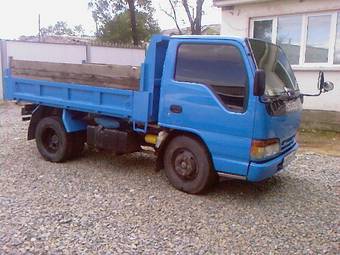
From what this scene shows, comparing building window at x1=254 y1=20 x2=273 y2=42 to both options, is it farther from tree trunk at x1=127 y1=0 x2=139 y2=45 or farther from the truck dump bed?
tree trunk at x1=127 y1=0 x2=139 y2=45

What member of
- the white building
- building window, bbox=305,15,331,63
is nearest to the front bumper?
the white building

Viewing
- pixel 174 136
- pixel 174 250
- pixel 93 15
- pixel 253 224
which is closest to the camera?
pixel 174 250

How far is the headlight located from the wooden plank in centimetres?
182

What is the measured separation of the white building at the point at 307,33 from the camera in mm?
9148

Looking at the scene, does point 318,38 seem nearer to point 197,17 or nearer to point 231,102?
point 231,102

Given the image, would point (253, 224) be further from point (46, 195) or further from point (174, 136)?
point (46, 195)

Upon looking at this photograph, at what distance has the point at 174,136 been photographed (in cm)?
525

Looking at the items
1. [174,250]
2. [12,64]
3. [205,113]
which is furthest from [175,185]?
[12,64]

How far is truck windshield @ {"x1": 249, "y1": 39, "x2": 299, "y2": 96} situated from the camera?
471 cm

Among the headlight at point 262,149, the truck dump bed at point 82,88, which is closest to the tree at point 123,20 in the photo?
the truck dump bed at point 82,88

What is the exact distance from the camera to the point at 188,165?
511cm

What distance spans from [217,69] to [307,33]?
5.66 metres

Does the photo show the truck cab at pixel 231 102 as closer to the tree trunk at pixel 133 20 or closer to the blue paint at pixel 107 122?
the blue paint at pixel 107 122

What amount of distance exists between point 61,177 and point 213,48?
115 inches
